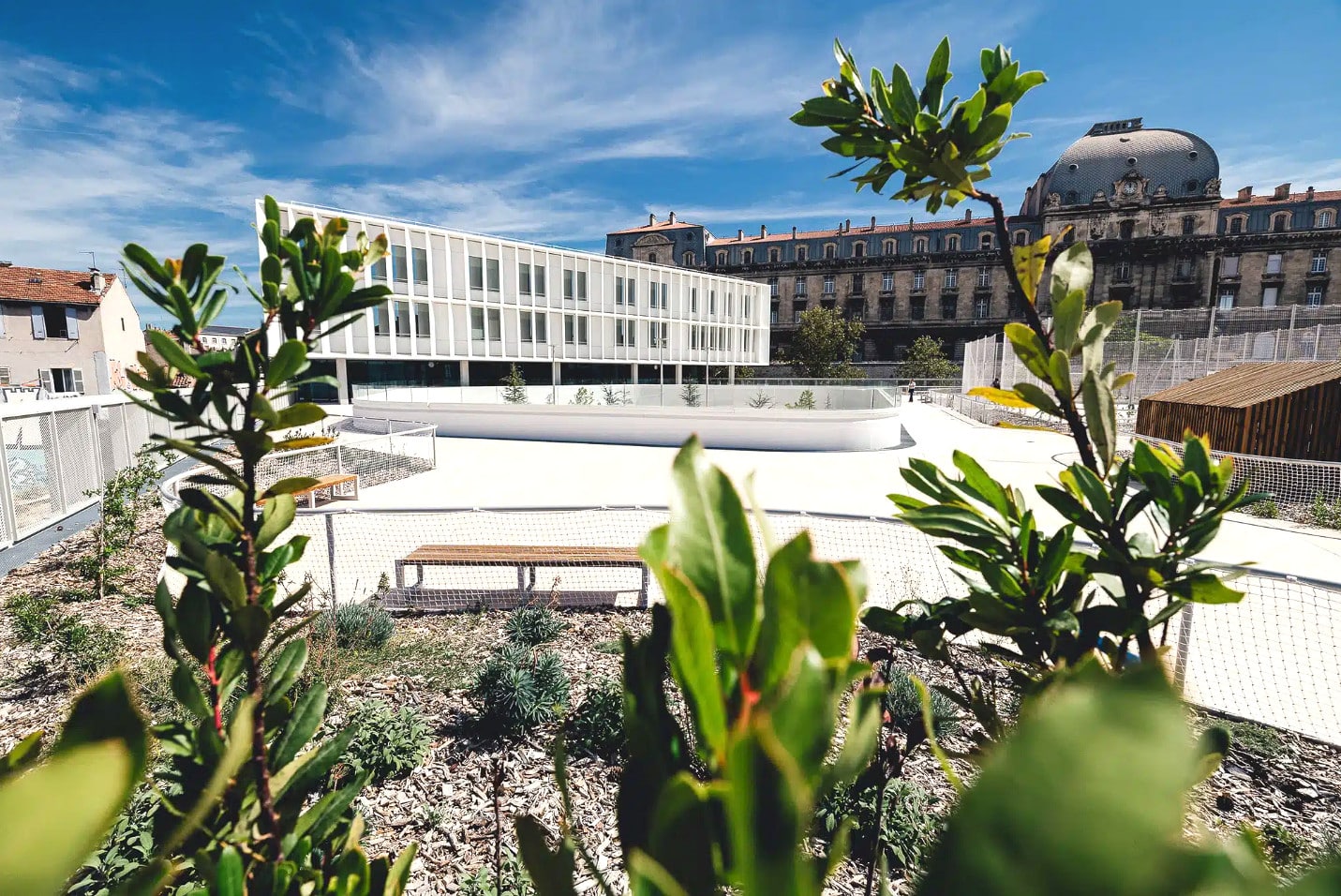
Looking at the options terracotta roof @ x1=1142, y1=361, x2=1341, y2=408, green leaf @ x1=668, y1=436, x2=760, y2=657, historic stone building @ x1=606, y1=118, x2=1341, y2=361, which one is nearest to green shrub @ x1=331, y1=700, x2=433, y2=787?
green leaf @ x1=668, y1=436, x2=760, y2=657

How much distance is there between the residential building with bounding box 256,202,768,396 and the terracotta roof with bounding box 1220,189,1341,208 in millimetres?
48155

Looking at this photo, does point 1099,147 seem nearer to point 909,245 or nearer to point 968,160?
point 909,245

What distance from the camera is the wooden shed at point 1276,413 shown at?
445 inches

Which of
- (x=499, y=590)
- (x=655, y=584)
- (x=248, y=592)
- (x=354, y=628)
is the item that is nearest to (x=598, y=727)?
(x=354, y=628)

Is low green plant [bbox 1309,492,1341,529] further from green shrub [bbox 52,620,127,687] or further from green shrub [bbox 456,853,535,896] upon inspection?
green shrub [bbox 52,620,127,687]

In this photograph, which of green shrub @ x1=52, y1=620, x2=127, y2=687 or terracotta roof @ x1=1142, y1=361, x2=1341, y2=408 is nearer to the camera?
green shrub @ x1=52, y1=620, x2=127, y2=687

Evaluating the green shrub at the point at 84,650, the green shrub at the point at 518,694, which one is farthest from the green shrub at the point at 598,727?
the green shrub at the point at 84,650

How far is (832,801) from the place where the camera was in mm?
3371

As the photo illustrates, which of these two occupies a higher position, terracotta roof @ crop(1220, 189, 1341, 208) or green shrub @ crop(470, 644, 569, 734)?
terracotta roof @ crop(1220, 189, 1341, 208)

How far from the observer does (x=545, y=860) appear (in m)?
0.57

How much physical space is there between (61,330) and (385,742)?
152 feet

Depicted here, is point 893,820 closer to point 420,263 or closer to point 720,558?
point 720,558

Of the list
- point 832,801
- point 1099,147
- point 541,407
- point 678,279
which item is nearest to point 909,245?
point 1099,147

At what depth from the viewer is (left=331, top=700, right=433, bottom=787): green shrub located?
3664 millimetres
